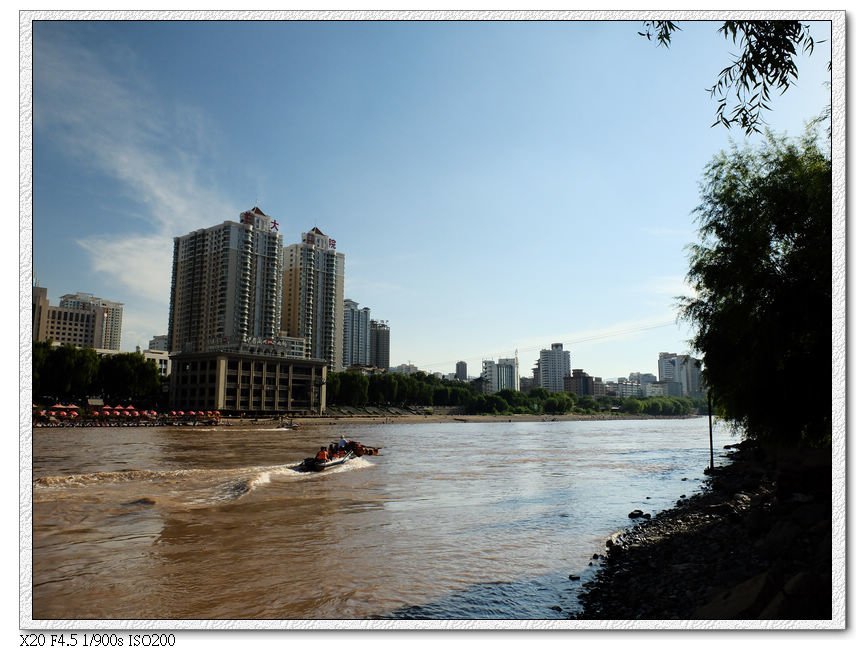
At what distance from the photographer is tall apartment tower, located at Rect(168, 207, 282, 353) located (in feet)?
217

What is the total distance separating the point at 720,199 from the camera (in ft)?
22.6

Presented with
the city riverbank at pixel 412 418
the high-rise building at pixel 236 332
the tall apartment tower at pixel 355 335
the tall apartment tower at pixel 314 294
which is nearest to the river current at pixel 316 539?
the city riverbank at pixel 412 418

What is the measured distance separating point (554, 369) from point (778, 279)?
148517mm

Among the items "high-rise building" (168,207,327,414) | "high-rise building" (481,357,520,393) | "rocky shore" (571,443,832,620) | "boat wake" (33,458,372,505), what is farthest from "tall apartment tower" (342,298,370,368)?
"rocky shore" (571,443,832,620)

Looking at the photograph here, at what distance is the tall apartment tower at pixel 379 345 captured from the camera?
148 m

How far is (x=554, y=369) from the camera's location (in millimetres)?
150250

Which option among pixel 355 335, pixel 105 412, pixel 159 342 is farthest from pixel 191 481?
pixel 355 335

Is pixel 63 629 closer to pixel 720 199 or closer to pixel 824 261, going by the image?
pixel 824 261

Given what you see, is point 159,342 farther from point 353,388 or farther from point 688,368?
point 688,368

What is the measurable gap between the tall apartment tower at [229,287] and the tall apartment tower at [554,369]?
85.1 m

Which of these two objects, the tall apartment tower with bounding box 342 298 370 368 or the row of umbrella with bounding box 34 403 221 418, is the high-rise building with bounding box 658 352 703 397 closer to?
the row of umbrella with bounding box 34 403 221 418

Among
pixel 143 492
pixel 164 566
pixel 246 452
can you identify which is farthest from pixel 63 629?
pixel 246 452

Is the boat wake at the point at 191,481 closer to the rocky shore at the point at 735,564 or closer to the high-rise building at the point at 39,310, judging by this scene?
the high-rise building at the point at 39,310
